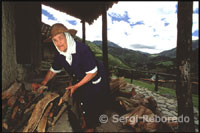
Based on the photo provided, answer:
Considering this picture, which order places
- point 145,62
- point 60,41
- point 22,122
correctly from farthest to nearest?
point 145,62, point 22,122, point 60,41

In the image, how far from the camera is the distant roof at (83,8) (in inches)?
177

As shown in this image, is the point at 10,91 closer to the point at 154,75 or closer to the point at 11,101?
the point at 11,101

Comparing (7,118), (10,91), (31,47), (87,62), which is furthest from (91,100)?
(31,47)

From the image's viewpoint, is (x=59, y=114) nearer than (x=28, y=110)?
No

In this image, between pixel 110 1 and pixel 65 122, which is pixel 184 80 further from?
pixel 110 1

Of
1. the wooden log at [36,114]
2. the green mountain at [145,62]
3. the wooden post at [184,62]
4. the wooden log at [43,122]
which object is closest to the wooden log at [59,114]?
the wooden log at [43,122]

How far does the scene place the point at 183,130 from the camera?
2.18 m

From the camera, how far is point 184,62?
78.5 inches

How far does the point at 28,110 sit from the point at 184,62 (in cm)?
329

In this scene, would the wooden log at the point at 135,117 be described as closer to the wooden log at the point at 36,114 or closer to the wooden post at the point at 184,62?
the wooden post at the point at 184,62

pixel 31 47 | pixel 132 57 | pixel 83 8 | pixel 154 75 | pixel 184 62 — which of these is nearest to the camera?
pixel 184 62

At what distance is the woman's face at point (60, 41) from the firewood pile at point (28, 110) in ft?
3.12

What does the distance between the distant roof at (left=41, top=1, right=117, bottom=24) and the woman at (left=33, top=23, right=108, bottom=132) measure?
118 inches

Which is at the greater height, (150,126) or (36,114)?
(36,114)
